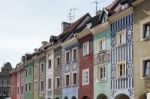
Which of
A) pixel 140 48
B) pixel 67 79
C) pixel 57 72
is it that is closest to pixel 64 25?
pixel 57 72

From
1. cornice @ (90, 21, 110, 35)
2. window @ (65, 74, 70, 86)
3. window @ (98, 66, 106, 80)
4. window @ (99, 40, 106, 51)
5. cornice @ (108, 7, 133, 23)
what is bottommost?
window @ (65, 74, 70, 86)

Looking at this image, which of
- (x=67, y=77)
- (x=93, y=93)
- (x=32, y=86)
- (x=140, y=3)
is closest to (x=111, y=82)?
(x=93, y=93)

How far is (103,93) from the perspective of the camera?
34188mm

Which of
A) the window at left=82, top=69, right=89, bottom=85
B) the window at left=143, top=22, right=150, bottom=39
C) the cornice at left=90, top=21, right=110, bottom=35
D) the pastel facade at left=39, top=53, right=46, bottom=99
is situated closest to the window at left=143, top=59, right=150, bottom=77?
the window at left=143, top=22, right=150, bottom=39

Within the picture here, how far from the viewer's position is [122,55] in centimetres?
3119

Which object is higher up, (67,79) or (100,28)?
(100,28)

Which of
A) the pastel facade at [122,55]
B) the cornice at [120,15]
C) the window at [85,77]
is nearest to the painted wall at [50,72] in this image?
the window at [85,77]

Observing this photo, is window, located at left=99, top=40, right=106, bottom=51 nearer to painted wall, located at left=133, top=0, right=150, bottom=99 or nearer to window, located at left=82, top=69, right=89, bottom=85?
window, located at left=82, top=69, right=89, bottom=85

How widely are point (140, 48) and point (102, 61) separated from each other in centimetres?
639

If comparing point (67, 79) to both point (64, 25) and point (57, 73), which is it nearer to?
point (57, 73)

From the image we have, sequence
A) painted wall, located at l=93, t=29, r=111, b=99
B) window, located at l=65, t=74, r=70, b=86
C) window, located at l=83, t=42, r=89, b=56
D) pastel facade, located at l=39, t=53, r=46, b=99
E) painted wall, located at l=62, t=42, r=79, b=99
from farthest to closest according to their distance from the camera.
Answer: pastel facade, located at l=39, t=53, r=46, b=99
window, located at l=65, t=74, r=70, b=86
painted wall, located at l=62, t=42, r=79, b=99
window, located at l=83, t=42, r=89, b=56
painted wall, located at l=93, t=29, r=111, b=99

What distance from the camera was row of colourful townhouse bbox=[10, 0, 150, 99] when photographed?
28688mm

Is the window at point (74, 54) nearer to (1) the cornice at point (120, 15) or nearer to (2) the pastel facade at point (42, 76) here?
(1) the cornice at point (120, 15)

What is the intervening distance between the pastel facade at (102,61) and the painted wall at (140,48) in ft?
14.6
